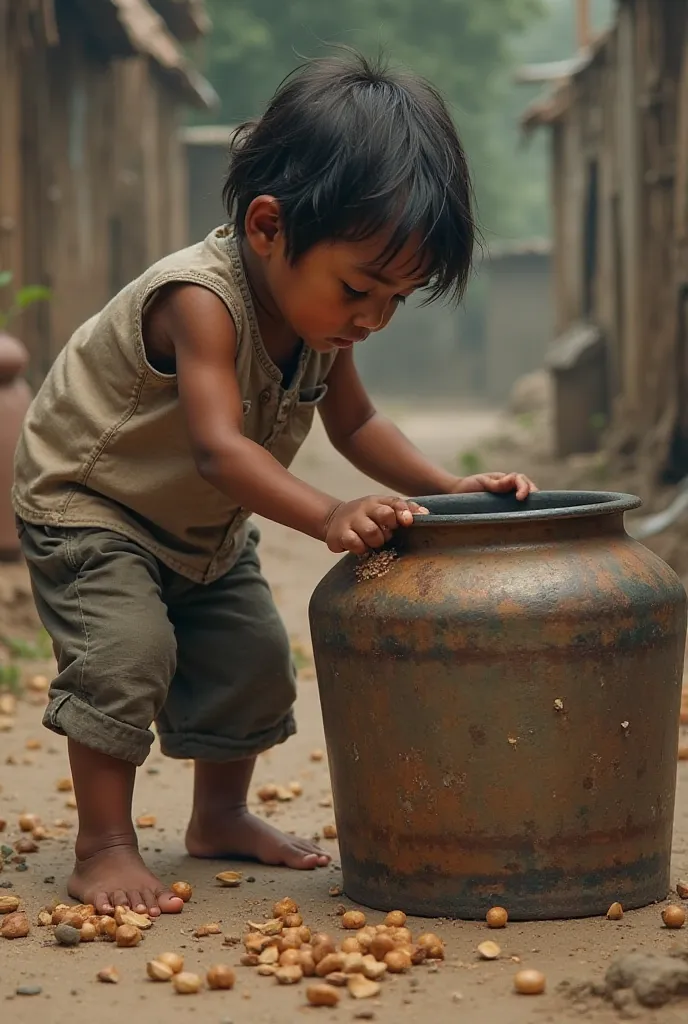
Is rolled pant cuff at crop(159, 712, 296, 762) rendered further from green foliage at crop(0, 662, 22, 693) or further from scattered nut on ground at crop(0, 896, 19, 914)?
green foliage at crop(0, 662, 22, 693)

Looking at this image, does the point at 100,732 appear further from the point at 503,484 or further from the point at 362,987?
the point at 503,484

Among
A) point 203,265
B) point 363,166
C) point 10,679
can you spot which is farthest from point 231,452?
point 10,679

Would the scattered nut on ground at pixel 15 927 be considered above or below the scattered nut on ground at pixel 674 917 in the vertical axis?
below

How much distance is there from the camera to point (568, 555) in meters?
2.61

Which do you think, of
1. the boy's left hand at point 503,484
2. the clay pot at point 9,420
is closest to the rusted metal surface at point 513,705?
the boy's left hand at point 503,484

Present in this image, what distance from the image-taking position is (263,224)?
2816mm

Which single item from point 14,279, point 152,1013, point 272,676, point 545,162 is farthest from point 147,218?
point 545,162

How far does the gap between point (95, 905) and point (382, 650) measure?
0.74m

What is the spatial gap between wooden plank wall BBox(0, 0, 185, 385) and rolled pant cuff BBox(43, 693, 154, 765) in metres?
5.28

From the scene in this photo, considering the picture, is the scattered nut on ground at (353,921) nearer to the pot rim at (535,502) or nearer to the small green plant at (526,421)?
the pot rim at (535,502)

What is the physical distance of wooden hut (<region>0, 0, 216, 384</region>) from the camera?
8312 mm

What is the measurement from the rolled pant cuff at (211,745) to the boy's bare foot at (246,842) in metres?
0.14

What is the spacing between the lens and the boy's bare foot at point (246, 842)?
127 inches

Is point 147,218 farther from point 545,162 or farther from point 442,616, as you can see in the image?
point 545,162
